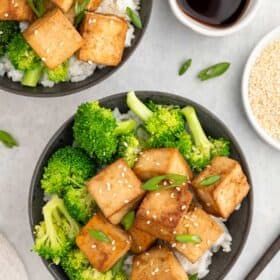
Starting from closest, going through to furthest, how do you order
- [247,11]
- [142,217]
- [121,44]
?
1. [142,217]
2. [121,44]
3. [247,11]

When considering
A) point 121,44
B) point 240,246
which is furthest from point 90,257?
point 121,44

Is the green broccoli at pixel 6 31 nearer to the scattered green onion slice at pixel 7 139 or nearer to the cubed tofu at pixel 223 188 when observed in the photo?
the scattered green onion slice at pixel 7 139

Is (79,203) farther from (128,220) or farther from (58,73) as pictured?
(58,73)

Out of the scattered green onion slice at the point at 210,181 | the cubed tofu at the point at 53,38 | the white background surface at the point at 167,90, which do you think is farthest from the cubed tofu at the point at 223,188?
the cubed tofu at the point at 53,38

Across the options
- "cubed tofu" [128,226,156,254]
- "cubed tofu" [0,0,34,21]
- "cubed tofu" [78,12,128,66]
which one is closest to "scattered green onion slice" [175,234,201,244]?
"cubed tofu" [128,226,156,254]

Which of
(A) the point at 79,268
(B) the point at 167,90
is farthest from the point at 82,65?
(A) the point at 79,268

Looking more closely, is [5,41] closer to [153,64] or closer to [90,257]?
[153,64]
